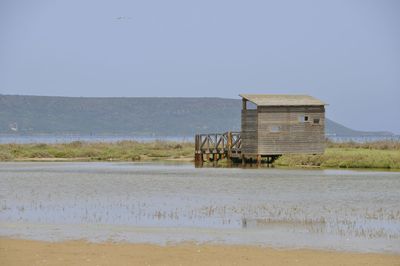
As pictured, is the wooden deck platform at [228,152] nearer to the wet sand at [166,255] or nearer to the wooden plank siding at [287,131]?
the wooden plank siding at [287,131]

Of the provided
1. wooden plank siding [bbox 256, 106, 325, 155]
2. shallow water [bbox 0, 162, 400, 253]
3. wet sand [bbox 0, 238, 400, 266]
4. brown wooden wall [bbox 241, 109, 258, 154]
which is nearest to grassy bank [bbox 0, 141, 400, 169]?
wooden plank siding [bbox 256, 106, 325, 155]

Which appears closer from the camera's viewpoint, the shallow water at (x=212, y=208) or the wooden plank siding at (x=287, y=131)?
the shallow water at (x=212, y=208)

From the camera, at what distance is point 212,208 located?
29359 millimetres

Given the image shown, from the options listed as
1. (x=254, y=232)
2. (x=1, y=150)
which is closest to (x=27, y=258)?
(x=254, y=232)

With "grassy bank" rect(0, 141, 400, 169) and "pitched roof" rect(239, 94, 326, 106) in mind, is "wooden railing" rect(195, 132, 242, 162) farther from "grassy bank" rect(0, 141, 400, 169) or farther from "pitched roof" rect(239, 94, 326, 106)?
"grassy bank" rect(0, 141, 400, 169)

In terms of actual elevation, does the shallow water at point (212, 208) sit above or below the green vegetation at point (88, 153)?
below

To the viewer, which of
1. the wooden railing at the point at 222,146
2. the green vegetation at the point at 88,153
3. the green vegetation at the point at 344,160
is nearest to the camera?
the green vegetation at the point at 344,160

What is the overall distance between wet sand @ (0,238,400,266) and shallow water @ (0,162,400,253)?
105 centimetres

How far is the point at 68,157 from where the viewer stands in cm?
7531

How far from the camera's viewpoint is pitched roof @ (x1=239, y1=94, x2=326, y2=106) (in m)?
56.6

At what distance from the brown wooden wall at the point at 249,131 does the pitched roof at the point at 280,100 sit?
0.90m

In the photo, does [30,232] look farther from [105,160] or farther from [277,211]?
[105,160]

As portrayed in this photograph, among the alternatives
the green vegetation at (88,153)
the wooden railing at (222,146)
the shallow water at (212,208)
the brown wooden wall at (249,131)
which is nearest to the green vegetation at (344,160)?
the brown wooden wall at (249,131)

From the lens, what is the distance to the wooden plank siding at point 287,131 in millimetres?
56531
